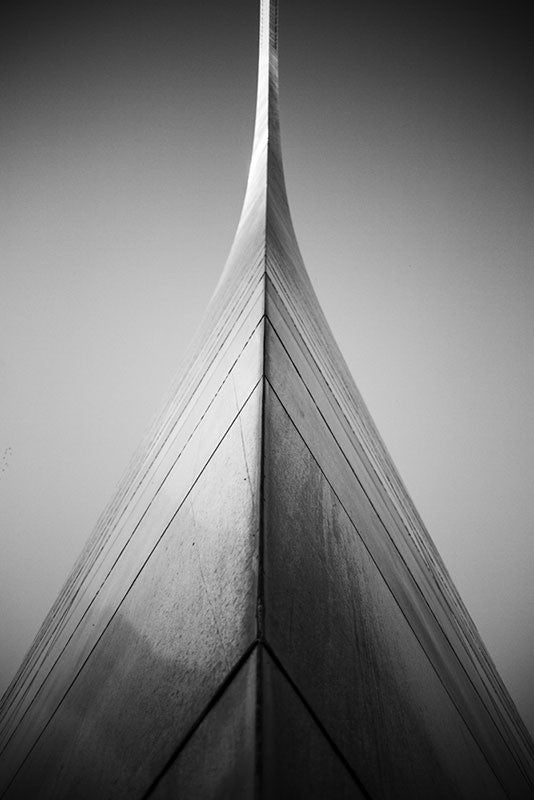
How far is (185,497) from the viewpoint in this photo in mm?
862

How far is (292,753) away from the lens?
0.46 m

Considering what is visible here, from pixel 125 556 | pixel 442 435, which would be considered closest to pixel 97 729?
pixel 125 556

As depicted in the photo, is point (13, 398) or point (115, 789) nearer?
point (115, 789)

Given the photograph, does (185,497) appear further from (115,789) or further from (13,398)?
(13,398)

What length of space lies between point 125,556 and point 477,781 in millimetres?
661

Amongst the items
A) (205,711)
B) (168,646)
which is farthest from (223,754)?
(168,646)

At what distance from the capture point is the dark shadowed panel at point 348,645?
0.54 meters

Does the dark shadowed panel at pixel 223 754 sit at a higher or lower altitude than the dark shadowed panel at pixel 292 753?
lower

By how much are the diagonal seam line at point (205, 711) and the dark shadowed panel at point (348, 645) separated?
0.03m

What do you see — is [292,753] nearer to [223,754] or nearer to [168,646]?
[223,754]

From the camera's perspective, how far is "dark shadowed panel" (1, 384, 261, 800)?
0.55 metres

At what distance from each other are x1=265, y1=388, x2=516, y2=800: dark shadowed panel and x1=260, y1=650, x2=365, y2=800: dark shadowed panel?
0.02 meters

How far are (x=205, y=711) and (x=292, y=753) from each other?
0.31ft

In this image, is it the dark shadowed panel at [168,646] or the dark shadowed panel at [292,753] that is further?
the dark shadowed panel at [168,646]
